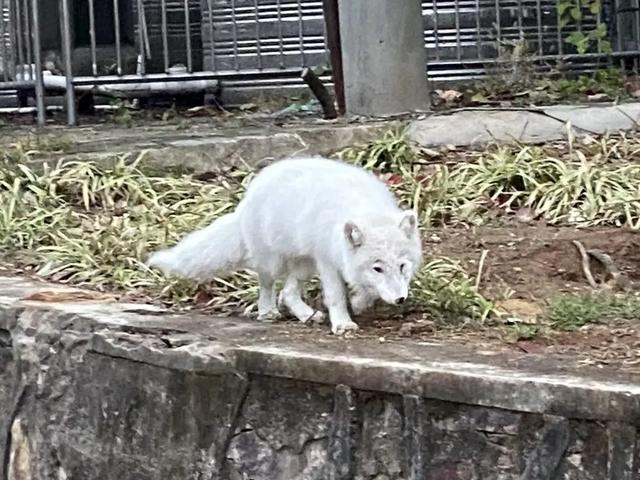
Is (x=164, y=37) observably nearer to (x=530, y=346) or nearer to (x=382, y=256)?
(x=382, y=256)

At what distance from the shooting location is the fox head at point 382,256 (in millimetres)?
4020

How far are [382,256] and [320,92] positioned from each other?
4.08 meters

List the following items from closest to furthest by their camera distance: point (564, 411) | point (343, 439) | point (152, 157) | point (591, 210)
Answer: point (564, 411) → point (343, 439) → point (591, 210) → point (152, 157)

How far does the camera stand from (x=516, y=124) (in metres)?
7.25

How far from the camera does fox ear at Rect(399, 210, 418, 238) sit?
13.4 ft

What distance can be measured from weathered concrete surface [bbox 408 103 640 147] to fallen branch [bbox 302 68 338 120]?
77 cm

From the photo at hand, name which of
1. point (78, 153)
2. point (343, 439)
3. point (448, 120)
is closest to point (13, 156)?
point (78, 153)

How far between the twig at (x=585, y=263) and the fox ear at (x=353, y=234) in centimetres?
113

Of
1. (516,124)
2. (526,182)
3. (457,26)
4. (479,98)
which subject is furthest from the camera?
(457,26)

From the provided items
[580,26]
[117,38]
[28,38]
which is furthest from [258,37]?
[580,26]

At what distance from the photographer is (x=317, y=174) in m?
4.41

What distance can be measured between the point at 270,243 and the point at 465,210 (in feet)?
5.82

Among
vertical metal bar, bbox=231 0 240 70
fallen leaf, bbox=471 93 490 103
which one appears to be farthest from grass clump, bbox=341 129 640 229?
vertical metal bar, bbox=231 0 240 70

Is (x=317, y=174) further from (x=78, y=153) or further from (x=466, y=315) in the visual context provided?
(x=78, y=153)
